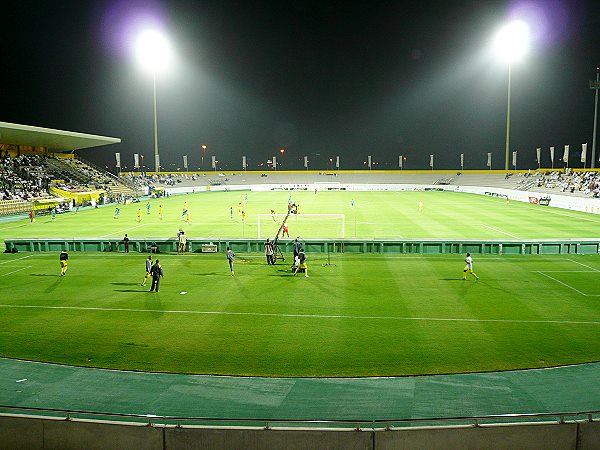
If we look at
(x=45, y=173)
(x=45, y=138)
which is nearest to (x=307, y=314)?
(x=45, y=138)

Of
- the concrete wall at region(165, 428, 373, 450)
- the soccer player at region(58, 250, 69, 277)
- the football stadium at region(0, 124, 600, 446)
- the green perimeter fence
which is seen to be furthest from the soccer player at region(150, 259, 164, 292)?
the concrete wall at region(165, 428, 373, 450)

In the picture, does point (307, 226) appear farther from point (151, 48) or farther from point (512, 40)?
point (512, 40)

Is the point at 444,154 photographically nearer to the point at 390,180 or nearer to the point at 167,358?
the point at 390,180

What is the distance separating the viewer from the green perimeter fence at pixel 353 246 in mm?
27875

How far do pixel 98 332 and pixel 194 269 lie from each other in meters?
9.54

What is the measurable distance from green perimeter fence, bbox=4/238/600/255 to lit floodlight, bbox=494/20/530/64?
166ft

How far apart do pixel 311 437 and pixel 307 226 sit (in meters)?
32.6

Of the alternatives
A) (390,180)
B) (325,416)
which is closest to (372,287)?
(325,416)

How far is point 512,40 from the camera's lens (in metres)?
72.0

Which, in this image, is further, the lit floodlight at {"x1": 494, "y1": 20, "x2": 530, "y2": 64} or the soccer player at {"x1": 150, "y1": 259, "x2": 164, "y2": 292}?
the lit floodlight at {"x1": 494, "y1": 20, "x2": 530, "y2": 64}

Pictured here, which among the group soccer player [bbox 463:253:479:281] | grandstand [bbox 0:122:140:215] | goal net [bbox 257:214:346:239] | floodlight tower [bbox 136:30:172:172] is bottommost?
soccer player [bbox 463:253:479:281]

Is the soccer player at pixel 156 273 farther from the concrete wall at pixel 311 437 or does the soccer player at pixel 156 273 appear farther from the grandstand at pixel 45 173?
the grandstand at pixel 45 173

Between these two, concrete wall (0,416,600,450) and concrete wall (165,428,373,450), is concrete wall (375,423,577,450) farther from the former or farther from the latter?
concrete wall (165,428,373,450)

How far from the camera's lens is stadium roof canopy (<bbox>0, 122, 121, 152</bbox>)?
51.0 m
